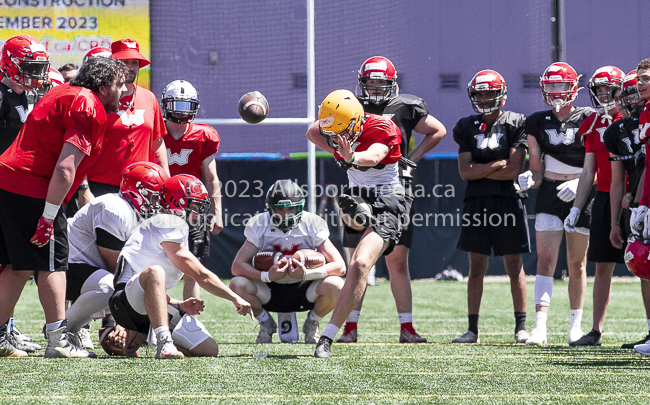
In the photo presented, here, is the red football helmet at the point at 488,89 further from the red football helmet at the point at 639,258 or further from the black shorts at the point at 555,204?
the red football helmet at the point at 639,258

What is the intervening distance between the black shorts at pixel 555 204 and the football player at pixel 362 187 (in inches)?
57.1

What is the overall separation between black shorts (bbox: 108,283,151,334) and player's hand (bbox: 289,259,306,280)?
1.30m

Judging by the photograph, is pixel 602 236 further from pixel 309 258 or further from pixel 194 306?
pixel 194 306

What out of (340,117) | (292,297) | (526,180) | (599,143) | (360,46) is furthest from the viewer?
(360,46)

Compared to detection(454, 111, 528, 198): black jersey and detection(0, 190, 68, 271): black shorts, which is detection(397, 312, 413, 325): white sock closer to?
detection(454, 111, 528, 198): black jersey

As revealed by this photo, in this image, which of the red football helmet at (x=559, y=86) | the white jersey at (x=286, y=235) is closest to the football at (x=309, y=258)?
the white jersey at (x=286, y=235)

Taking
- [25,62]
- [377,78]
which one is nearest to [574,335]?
[377,78]

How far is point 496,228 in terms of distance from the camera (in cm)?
593

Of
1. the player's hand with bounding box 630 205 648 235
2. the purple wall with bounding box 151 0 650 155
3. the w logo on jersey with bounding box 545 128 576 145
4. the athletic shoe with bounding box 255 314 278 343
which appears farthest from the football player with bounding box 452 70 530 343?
the purple wall with bounding box 151 0 650 155

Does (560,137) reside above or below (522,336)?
above

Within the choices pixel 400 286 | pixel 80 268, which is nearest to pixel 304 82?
pixel 400 286

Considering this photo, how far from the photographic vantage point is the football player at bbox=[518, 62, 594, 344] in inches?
228

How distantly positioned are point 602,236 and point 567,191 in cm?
49

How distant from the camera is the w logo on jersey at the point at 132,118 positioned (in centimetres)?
527
